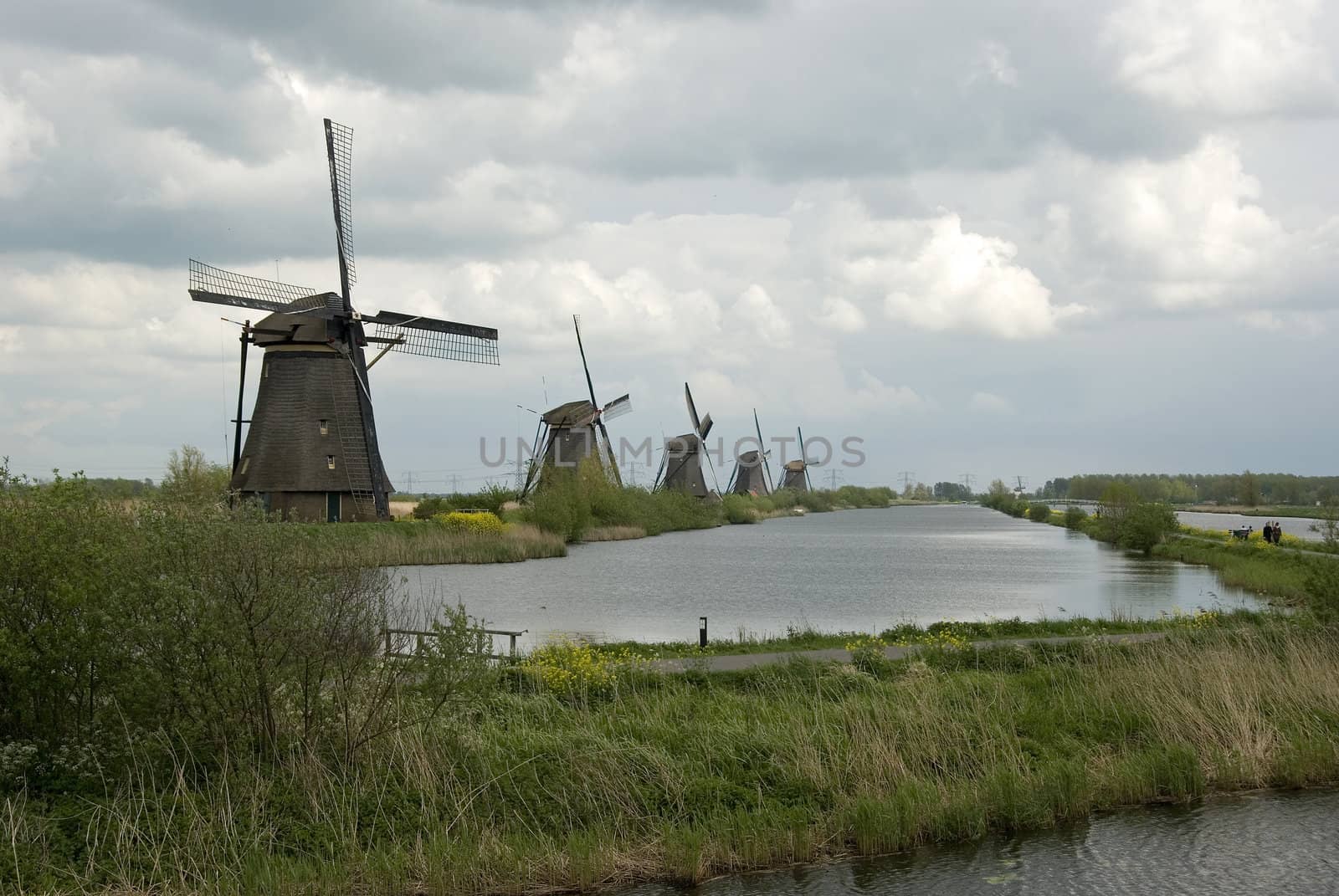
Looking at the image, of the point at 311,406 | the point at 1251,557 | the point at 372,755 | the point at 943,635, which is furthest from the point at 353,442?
the point at 1251,557

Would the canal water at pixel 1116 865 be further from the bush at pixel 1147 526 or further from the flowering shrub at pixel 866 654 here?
the bush at pixel 1147 526

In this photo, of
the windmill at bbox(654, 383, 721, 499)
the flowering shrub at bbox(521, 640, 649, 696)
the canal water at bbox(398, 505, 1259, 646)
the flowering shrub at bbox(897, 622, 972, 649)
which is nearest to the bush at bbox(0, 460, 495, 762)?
the flowering shrub at bbox(521, 640, 649, 696)

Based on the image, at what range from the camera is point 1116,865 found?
8.61 m

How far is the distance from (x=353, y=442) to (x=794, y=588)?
653 inches

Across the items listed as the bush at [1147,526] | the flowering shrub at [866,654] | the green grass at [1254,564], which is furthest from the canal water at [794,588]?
the flowering shrub at [866,654]

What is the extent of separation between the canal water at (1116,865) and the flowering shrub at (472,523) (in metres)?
34.1

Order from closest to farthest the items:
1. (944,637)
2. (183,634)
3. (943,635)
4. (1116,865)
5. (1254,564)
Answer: (183,634)
(1116,865)
(944,637)
(943,635)
(1254,564)

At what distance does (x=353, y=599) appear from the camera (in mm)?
9094

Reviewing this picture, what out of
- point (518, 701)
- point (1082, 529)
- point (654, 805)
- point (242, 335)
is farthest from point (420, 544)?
point (1082, 529)

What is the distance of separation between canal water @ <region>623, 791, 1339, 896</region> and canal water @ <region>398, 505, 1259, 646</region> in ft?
22.3

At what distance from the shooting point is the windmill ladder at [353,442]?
3706 centimetres

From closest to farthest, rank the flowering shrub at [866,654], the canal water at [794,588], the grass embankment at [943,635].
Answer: the flowering shrub at [866,654]
the grass embankment at [943,635]
the canal water at [794,588]

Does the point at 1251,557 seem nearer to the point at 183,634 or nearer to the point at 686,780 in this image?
the point at 686,780

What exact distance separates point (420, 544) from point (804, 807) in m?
30.8
